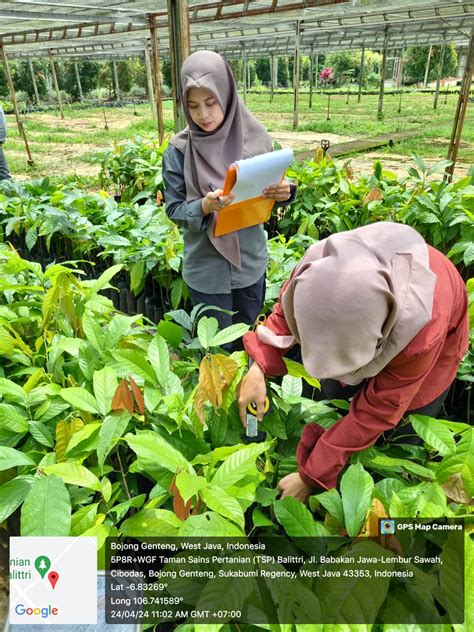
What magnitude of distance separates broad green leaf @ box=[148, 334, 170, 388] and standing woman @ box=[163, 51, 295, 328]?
719mm

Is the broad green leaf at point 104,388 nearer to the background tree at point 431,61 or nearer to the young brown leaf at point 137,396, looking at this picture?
the young brown leaf at point 137,396

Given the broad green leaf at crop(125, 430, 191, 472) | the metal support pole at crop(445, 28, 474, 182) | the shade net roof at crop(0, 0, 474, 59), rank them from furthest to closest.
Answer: the shade net roof at crop(0, 0, 474, 59), the metal support pole at crop(445, 28, 474, 182), the broad green leaf at crop(125, 430, 191, 472)

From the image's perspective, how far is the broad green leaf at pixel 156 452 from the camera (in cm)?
88

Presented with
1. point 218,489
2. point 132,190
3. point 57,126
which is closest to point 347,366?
point 218,489

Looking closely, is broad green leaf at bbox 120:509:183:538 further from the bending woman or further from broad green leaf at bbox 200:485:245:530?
the bending woman

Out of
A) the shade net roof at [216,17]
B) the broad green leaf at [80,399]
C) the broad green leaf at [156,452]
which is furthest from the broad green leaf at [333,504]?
the shade net roof at [216,17]

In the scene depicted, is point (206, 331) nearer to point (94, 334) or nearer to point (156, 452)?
point (94, 334)

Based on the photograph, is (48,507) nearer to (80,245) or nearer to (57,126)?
(80,245)

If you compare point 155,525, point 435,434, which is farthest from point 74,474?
point 435,434

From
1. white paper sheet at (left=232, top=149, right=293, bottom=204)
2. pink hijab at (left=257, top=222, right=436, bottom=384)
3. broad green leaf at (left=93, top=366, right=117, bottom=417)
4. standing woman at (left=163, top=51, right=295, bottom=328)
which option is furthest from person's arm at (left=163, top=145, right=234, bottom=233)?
pink hijab at (left=257, top=222, right=436, bottom=384)

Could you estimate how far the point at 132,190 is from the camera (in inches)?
161

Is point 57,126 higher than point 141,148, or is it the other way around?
point 141,148

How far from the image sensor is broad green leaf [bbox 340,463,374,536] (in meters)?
0.87

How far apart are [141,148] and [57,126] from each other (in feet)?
41.8
